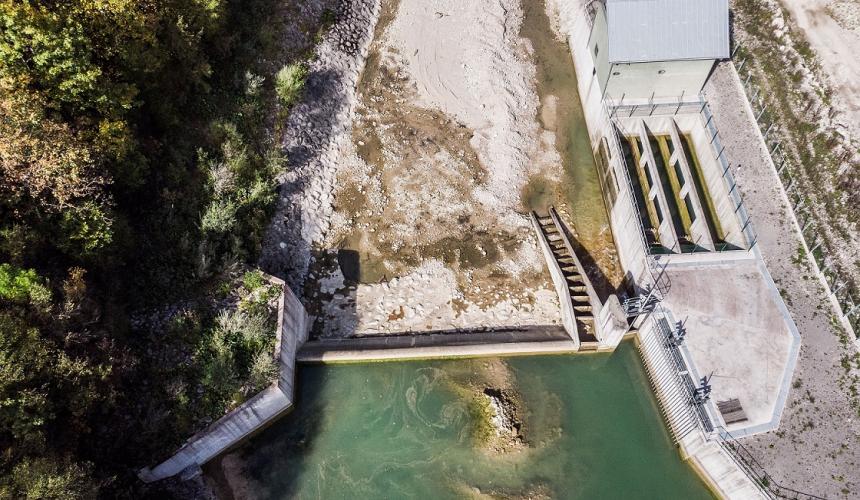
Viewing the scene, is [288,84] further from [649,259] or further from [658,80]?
[649,259]

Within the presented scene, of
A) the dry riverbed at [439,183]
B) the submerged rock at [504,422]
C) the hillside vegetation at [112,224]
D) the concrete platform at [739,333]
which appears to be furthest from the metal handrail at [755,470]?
the hillside vegetation at [112,224]

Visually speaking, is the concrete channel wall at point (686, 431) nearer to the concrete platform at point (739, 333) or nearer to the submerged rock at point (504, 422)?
the concrete platform at point (739, 333)

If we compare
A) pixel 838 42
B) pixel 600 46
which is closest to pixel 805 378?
pixel 600 46

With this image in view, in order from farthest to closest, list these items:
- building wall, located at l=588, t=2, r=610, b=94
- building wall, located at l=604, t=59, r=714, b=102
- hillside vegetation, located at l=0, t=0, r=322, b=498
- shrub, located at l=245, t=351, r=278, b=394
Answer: building wall, located at l=588, t=2, r=610, b=94, building wall, located at l=604, t=59, r=714, b=102, shrub, located at l=245, t=351, r=278, b=394, hillside vegetation, located at l=0, t=0, r=322, b=498

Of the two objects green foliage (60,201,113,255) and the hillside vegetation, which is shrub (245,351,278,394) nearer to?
the hillside vegetation

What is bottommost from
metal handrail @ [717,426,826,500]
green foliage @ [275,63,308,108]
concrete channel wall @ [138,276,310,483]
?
metal handrail @ [717,426,826,500]

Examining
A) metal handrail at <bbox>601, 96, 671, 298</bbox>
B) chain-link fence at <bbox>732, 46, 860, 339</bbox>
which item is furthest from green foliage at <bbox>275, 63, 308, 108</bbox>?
chain-link fence at <bbox>732, 46, 860, 339</bbox>
